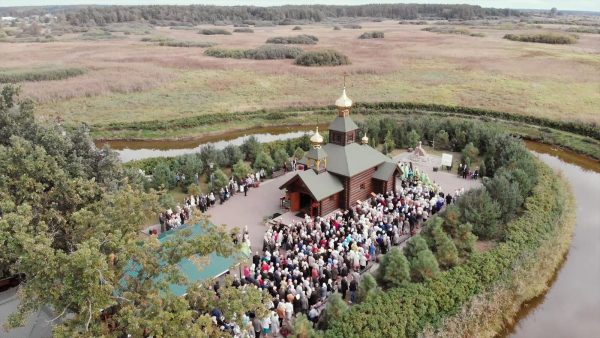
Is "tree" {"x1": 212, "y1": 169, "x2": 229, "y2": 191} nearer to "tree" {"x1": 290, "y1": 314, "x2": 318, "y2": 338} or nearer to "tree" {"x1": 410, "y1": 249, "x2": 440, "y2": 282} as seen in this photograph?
"tree" {"x1": 410, "y1": 249, "x2": 440, "y2": 282}

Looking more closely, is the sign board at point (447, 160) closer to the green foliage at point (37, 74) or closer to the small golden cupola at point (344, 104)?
the small golden cupola at point (344, 104)

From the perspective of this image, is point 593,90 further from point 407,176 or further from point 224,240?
point 224,240

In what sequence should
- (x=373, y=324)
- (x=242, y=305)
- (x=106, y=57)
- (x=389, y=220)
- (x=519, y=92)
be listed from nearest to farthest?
(x=242, y=305) < (x=373, y=324) < (x=389, y=220) < (x=519, y=92) < (x=106, y=57)

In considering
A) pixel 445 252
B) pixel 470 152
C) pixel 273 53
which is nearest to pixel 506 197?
pixel 445 252

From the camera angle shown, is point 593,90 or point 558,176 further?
point 593,90

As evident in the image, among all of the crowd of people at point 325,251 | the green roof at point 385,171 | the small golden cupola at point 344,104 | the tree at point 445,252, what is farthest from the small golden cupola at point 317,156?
the tree at point 445,252

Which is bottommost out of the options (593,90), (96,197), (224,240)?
(593,90)

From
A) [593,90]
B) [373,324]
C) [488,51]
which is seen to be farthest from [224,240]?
[488,51]
